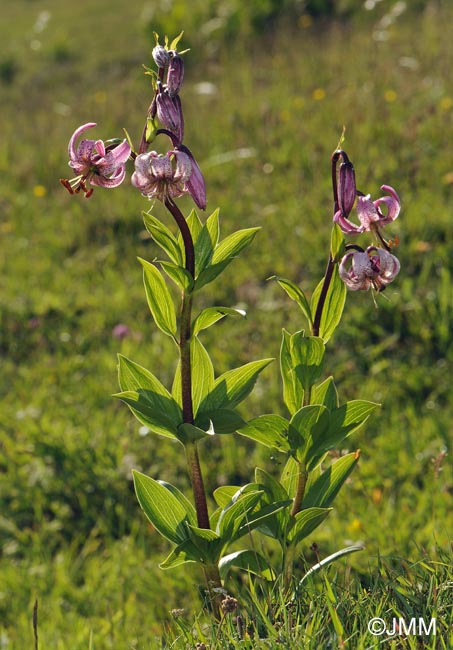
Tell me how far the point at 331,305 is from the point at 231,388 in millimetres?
276

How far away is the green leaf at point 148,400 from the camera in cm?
160

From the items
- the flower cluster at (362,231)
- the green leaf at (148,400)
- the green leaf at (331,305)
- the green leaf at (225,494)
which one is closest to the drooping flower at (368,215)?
the flower cluster at (362,231)

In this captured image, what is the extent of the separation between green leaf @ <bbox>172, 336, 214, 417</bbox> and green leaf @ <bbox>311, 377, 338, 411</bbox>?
0.73 ft

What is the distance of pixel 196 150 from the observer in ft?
18.3

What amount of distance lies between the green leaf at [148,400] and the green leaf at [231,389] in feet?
0.24

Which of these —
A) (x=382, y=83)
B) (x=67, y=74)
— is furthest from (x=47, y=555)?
(x=67, y=74)

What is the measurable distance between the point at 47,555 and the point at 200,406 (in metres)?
1.29

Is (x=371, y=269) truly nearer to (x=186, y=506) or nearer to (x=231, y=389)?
(x=231, y=389)

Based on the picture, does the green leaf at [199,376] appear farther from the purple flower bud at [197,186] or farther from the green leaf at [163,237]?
the purple flower bud at [197,186]

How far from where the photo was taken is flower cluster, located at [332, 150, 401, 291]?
149 centimetres

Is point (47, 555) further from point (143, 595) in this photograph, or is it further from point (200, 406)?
point (200, 406)

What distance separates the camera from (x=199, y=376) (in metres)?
1.73

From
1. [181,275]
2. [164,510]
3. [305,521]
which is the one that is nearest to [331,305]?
[181,275]

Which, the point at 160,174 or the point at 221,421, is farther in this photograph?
the point at 221,421
